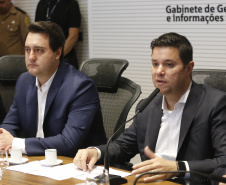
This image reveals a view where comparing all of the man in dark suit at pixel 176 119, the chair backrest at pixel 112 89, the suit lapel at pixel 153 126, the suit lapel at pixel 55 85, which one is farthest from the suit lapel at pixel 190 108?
the suit lapel at pixel 55 85

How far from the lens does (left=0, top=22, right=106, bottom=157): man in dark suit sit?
123 inches

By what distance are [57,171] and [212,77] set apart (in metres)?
1.13

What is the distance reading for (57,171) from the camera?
2.44 m

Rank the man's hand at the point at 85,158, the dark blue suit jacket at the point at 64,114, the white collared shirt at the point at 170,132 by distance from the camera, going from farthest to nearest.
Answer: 1. the dark blue suit jacket at the point at 64,114
2. the white collared shirt at the point at 170,132
3. the man's hand at the point at 85,158

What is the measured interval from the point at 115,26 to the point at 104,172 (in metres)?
3.87

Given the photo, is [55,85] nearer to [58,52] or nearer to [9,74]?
[58,52]

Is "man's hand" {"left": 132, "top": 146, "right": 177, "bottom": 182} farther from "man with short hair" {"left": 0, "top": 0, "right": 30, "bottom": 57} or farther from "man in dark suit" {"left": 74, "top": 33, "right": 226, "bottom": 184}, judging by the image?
"man with short hair" {"left": 0, "top": 0, "right": 30, "bottom": 57}

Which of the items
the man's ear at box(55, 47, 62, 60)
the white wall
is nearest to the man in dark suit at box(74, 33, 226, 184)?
the man's ear at box(55, 47, 62, 60)

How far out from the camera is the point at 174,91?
267 centimetres

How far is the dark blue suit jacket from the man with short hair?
3112 millimetres

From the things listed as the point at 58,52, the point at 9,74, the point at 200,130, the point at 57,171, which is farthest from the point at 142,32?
the point at 57,171

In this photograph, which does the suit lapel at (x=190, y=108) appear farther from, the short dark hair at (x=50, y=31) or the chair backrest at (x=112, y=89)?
the short dark hair at (x=50, y=31)

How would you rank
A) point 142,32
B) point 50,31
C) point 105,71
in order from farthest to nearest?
point 142,32 < point 105,71 < point 50,31

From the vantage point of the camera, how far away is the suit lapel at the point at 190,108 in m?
2.61
